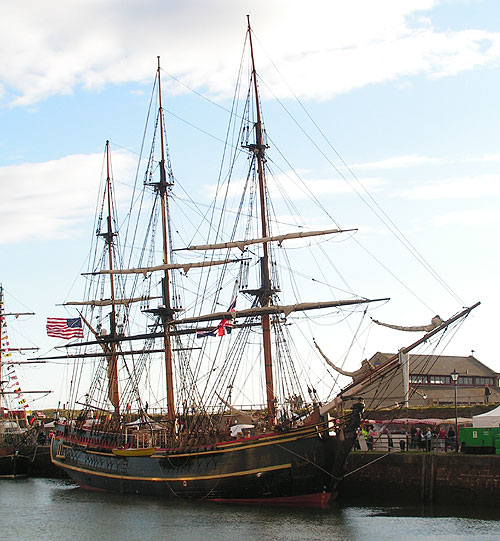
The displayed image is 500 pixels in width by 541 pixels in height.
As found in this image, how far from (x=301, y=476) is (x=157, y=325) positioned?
18442mm

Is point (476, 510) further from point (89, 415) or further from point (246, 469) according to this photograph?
point (89, 415)

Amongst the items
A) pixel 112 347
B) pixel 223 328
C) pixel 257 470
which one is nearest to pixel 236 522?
pixel 257 470

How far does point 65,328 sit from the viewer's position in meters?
60.1

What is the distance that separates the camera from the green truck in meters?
37.3

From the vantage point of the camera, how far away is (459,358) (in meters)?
86.2

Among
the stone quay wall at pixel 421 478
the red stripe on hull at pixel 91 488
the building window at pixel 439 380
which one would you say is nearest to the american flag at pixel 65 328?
the red stripe on hull at pixel 91 488

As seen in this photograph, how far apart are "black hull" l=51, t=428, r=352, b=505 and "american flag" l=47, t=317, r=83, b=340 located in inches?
629

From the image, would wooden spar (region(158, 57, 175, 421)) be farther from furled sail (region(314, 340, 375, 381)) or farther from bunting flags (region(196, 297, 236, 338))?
furled sail (region(314, 340, 375, 381))

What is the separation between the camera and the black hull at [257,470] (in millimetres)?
39406

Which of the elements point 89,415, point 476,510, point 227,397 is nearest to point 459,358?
point 89,415

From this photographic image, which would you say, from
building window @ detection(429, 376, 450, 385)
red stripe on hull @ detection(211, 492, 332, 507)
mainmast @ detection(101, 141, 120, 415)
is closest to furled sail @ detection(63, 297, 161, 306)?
mainmast @ detection(101, 141, 120, 415)

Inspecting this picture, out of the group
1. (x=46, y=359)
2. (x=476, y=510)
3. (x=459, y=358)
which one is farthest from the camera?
(x=459, y=358)

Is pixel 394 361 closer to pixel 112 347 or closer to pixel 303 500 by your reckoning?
pixel 303 500

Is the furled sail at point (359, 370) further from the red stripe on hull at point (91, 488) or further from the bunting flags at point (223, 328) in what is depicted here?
the red stripe on hull at point (91, 488)
